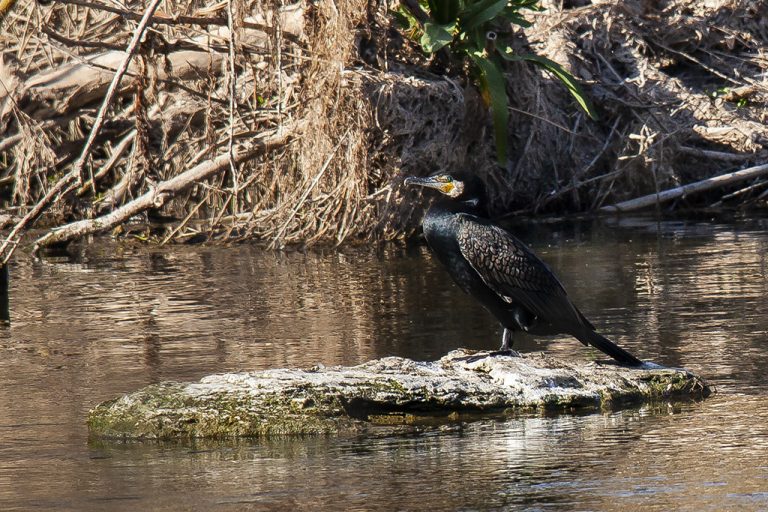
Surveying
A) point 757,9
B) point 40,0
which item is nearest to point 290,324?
point 40,0

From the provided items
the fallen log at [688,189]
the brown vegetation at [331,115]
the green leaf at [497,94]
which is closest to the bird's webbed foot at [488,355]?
the brown vegetation at [331,115]

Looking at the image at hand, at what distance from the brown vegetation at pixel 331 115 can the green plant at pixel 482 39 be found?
10.7 inches

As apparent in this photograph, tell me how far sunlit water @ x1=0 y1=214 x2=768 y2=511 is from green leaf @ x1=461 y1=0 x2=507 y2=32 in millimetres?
2025

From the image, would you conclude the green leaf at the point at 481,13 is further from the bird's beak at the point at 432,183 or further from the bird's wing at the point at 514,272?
the bird's wing at the point at 514,272

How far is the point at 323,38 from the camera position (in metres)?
11.5

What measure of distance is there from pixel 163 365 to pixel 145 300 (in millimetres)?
2541

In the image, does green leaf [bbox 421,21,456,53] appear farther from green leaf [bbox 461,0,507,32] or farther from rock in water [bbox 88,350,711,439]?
rock in water [bbox 88,350,711,439]

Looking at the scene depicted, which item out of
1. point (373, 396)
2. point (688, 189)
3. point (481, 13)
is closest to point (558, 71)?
point (481, 13)

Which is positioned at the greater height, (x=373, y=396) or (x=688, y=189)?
(x=688, y=189)

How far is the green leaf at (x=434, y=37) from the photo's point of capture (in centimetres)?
1167

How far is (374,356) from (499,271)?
112 cm

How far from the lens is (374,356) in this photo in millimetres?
7270

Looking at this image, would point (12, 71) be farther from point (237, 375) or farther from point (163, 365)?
point (237, 375)

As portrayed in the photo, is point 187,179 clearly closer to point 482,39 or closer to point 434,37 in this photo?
point 434,37
